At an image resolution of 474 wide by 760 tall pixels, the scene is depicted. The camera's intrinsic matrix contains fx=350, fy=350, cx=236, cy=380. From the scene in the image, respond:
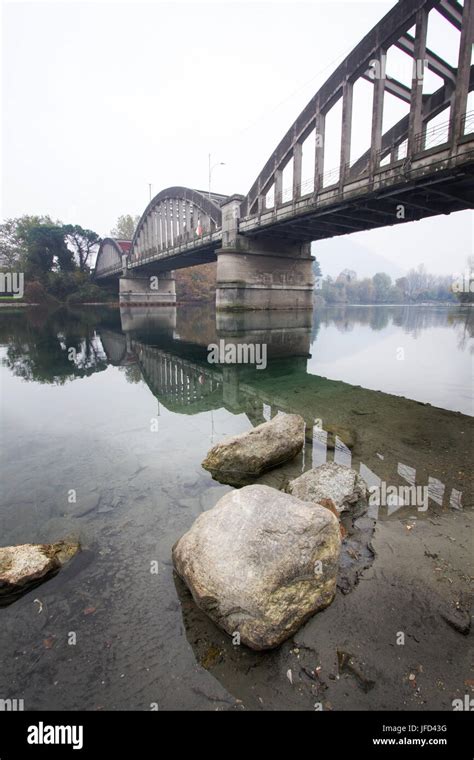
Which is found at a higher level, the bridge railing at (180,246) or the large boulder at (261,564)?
the bridge railing at (180,246)

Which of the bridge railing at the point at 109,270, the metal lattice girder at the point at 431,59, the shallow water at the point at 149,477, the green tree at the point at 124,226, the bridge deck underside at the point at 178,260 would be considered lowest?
the shallow water at the point at 149,477

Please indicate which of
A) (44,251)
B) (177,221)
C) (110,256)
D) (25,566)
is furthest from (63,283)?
(25,566)

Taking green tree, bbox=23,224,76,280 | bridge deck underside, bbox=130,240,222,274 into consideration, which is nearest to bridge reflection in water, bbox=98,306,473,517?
bridge deck underside, bbox=130,240,222,274

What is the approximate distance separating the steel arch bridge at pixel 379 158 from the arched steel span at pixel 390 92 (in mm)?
56

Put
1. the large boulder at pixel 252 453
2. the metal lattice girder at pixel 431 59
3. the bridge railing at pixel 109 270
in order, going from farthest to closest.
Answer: the bridge railing at pixel 109 270 < the metal lattice girder at pixel 431 59 < the large boulder at pixel 252 453

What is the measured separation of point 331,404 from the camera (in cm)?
1085

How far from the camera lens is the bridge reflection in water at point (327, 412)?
631cm

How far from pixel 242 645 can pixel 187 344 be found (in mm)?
21556

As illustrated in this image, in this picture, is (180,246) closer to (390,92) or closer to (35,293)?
(390,92)

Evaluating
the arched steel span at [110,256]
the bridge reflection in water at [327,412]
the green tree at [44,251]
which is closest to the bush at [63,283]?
the green tree at [44,251]

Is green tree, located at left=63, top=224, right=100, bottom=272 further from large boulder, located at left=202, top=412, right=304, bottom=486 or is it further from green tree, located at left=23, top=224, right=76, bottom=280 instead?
large boulder, located at left=202, top=412, right=304, bottom=486

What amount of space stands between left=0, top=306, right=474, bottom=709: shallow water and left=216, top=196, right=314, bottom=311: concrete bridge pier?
23.1 meters

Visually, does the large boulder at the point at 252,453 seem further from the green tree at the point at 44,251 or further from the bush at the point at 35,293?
the green tree at the point at 44,251
